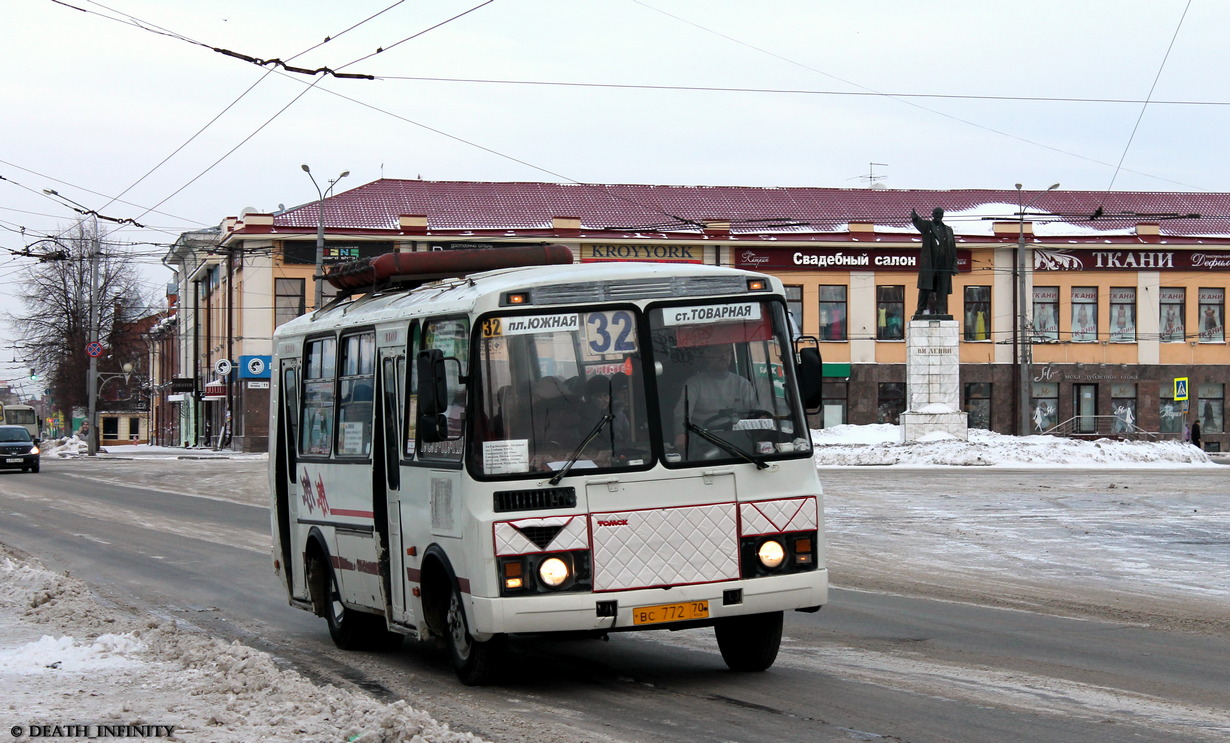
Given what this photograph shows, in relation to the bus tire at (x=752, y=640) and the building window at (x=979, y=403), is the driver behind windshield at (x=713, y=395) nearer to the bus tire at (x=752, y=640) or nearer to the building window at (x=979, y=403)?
the bus tire at (x=752, y=640)

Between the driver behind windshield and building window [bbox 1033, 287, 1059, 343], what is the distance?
190 ft

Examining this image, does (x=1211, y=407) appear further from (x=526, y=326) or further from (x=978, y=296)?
(x=526, y=326)

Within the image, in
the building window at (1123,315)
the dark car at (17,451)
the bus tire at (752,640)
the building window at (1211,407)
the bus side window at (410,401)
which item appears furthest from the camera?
the building window at (1123,315)

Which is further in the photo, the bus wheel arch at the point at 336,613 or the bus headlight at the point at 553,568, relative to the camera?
the bus wheel arch at the point at 336,613

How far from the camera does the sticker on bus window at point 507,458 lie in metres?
8.31

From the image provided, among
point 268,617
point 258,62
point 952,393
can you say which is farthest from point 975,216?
point 268,617

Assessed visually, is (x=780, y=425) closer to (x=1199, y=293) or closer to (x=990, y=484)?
(x=990, y=484)

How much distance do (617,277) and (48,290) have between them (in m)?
74.7

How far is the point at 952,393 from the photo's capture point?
43406 millimetres

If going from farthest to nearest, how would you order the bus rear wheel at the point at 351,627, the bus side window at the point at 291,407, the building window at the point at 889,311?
1. the building window at the point at 889,311
2. the bus side window at the point at 291,407
3. the bus rear wheel at the point at 351,627

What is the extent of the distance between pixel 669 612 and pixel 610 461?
0.90m

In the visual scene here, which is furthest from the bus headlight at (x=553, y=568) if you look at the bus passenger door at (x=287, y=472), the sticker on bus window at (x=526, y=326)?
the bus passenger door at (x=287, y=472)

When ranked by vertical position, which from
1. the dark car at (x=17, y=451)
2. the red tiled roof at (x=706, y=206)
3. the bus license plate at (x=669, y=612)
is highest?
the red tiled roof at (x=706, y=206)

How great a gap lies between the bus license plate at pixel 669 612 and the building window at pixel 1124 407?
58589mm
